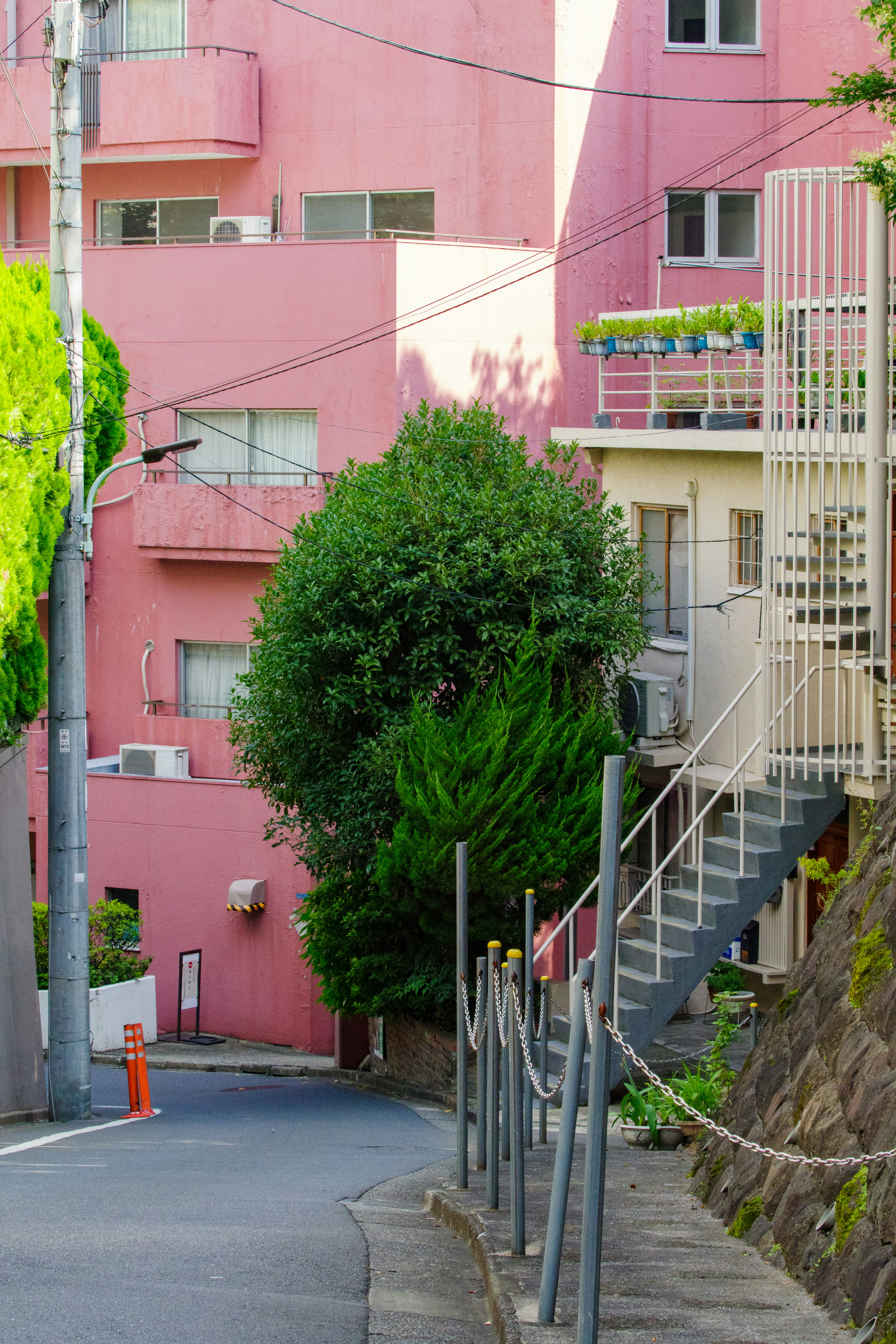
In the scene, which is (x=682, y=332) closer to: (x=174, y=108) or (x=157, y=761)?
(x=157, y=761)

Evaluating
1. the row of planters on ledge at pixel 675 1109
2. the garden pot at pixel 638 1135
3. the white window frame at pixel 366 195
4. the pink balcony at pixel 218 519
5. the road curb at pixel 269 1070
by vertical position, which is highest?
the white window frame at pixel 366 195

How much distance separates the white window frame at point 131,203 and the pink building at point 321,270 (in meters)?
0.62

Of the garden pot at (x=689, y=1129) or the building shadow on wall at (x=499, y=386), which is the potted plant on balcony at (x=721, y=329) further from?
the garden pot at (x=689, y=1129)

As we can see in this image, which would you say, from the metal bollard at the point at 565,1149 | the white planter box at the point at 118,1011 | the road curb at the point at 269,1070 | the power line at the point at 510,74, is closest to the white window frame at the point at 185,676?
the white planter box at the point at 118,1011

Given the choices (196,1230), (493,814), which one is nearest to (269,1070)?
(493,814)

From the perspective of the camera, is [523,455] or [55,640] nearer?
[55,640]

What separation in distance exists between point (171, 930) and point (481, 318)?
→ 9.95 m

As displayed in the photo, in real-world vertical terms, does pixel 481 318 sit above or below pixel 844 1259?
above

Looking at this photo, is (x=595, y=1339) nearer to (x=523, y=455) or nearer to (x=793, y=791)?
(x=793, y=791)

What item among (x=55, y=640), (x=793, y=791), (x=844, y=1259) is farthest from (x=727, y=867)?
(x=844, y=1259)

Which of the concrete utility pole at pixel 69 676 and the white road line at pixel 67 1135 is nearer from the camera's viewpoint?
the white road line at pixel 67 1135

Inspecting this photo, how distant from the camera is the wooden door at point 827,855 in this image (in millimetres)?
15828

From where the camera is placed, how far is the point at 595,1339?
17.3ft

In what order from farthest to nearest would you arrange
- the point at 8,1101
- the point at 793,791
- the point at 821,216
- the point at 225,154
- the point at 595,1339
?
the point at 225,154
the point at 8,1101
the point at 793,791
the point at 821,216
the point at 595,1339
